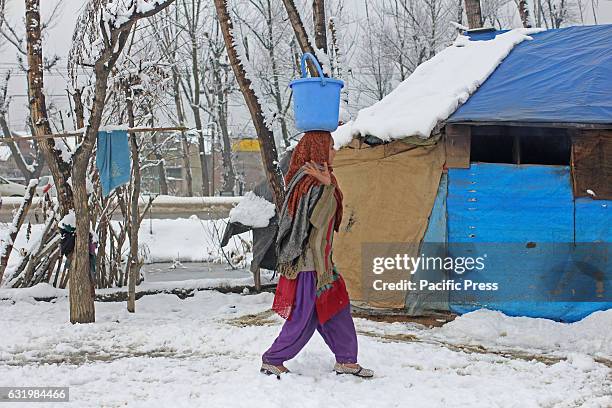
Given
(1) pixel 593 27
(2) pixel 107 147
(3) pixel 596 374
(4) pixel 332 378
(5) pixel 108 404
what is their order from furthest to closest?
(1) pixel 593 27 < (2) pixel 107 147 < (3) pixel 596 374 < (4) pixel 332 378 < (5) pixel 108 404

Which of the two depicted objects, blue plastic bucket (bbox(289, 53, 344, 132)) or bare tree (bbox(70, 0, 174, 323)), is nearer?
blue plastic bucket (bbox(289, 53, 344, 132))

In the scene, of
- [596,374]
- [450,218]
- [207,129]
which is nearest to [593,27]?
[450,218]

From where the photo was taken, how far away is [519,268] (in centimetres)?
638

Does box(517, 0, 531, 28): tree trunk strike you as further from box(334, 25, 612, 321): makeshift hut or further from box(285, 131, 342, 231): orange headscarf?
box(285, 131, 342, 231): orange headscarf

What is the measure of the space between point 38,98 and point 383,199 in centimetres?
372

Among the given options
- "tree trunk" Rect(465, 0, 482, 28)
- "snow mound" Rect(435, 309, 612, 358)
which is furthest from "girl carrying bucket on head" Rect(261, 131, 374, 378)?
"tree trunk" Rect(465, 0, 482, 28)

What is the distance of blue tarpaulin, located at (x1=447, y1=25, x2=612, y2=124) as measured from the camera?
20.1 feet

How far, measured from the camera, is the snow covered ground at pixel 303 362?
4023 mm

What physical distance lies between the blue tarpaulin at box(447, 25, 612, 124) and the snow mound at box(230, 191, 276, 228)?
278 centimetres

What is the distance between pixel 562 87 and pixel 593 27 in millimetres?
1898

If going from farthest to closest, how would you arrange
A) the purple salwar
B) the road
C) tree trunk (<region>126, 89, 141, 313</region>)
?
1. the road
2. tree trunk (<region>126, 89, 141, 313</region>)
3. the purple salwar

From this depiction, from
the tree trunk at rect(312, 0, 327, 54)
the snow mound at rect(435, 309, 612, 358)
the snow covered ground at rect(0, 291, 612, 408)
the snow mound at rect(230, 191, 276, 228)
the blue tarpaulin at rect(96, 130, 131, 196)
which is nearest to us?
the snow covered ground at rect(0, 291, 612, 408)

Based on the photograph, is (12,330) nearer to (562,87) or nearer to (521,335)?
(521,335)

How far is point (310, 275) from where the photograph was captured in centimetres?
423
